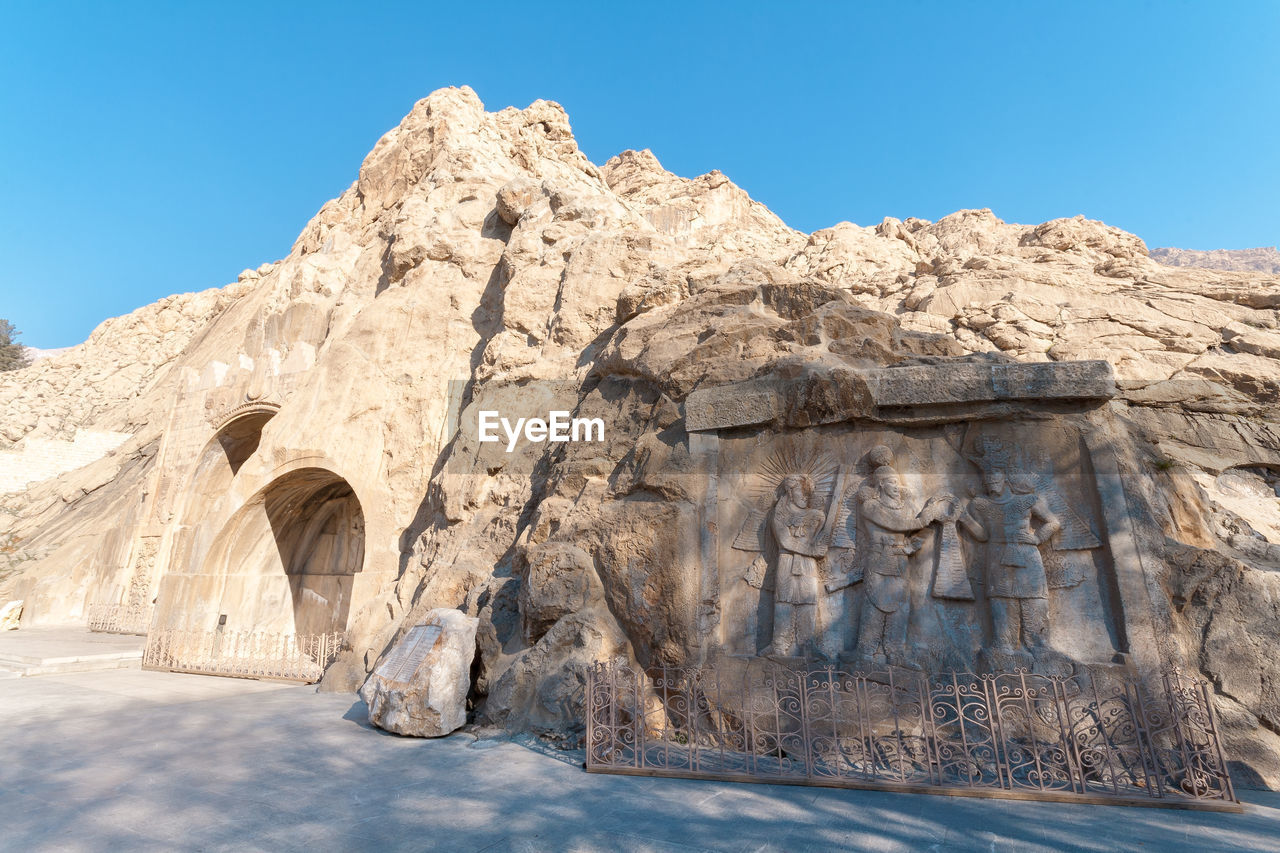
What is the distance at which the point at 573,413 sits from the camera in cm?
997

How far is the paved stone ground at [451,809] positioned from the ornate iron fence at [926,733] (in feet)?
0.70

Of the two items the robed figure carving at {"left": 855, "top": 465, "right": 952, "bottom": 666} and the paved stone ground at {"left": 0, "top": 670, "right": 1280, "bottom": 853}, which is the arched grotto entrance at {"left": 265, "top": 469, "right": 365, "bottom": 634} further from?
the robed figure carving at {"left": 855, "top": 465, "right": 952, "bottom": 666}

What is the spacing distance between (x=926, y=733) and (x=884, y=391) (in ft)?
10.8

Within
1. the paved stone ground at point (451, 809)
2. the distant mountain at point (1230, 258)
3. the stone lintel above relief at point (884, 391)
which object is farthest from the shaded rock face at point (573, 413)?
the distant mountain at point (1230, 258)

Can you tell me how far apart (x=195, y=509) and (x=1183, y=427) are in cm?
2085

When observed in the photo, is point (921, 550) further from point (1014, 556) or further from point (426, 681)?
point (426, 681)

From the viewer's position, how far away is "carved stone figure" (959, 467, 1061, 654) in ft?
19.4

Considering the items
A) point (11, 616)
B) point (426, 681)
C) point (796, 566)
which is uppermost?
point (796, 566)

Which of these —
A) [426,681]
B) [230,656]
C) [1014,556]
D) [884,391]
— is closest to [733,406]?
[884,391]

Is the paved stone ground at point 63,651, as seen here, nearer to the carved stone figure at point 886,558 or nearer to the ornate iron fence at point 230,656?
the ornate iron fence at point 230,656

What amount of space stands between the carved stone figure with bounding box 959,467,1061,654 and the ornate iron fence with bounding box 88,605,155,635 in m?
19.4

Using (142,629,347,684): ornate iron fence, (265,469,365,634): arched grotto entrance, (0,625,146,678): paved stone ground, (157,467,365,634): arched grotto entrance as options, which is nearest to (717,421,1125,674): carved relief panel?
(142,629,347,684): ornate iron fence

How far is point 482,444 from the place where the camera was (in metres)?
11.3

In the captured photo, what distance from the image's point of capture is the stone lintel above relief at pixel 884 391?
6457 millimetres
